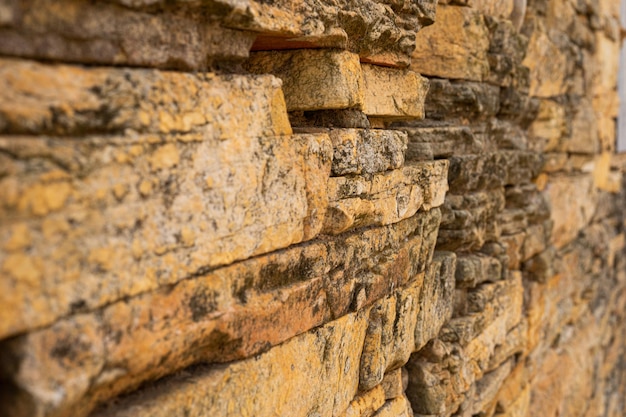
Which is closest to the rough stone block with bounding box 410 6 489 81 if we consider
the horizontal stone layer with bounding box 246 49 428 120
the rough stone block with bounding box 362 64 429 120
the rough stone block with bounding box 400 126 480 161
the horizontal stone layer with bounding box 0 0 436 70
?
the rough stone block with bounding box 400 126 480 161

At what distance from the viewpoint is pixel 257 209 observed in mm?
1767

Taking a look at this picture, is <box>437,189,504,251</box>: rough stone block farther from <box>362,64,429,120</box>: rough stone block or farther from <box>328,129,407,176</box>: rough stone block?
<box>328,129,407,176</box>: rough stone block

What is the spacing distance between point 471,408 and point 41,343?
8.73 feet

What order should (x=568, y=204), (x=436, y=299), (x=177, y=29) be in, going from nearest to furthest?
(x=177, y=29) < (x=436, y=299) < (x=568, y=204)

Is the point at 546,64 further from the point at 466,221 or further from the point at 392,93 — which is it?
the point at 392,93

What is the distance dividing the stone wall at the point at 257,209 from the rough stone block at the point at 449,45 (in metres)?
0.01

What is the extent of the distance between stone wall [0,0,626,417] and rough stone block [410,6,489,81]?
11 millimetres

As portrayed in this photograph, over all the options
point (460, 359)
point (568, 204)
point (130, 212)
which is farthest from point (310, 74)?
point (568, 204)

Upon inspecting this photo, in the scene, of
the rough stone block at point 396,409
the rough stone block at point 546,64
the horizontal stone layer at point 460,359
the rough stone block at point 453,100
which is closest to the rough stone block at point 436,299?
the horizontal stone layer at point 460,359

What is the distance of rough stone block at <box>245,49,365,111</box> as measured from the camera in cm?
218

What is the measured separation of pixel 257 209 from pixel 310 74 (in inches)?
23.9

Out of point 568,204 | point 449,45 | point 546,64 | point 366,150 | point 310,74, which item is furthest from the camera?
point 568,204

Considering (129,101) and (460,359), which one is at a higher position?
(129,101)

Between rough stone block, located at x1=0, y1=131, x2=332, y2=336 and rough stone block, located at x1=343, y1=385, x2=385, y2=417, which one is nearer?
rough stone block, located at x1=0, y1=131, x2=332, y2=336
